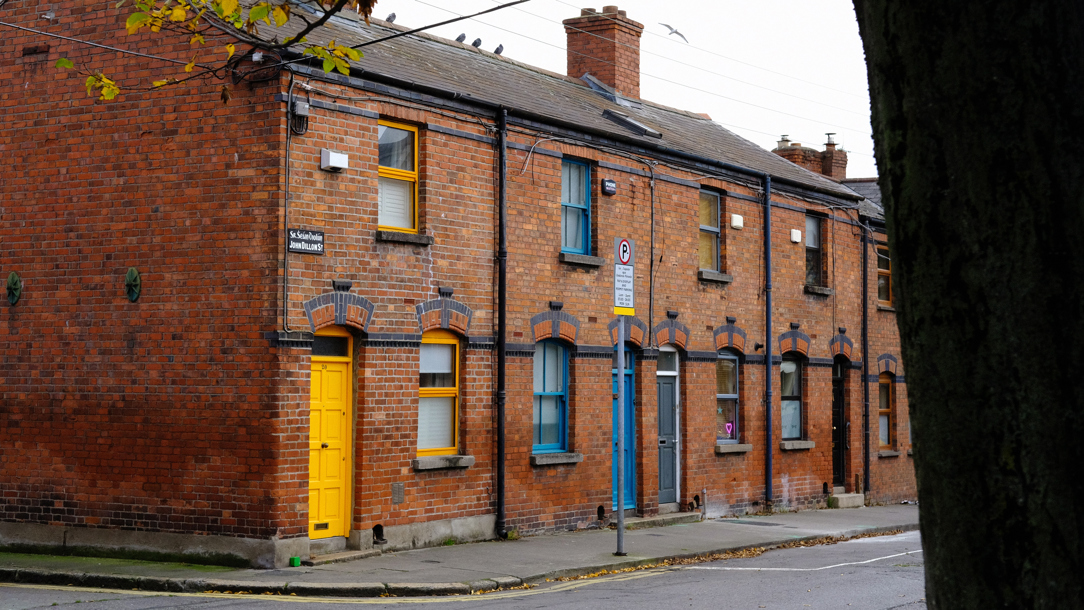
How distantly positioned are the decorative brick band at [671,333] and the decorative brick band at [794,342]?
3.25 metres

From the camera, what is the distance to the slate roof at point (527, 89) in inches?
611

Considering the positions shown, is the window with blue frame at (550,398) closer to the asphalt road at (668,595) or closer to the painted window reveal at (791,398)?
the asphalt road at (668,595)

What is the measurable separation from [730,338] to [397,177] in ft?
26.5

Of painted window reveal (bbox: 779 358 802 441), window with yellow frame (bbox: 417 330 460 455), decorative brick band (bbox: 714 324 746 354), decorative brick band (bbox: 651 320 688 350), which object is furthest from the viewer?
painted window reveal (bbox: 779 358 802 441)

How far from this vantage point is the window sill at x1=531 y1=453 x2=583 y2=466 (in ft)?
53.3

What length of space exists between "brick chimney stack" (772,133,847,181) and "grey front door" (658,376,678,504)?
501 inches

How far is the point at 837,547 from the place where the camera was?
54.4 ft

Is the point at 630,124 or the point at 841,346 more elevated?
the point at 630,124

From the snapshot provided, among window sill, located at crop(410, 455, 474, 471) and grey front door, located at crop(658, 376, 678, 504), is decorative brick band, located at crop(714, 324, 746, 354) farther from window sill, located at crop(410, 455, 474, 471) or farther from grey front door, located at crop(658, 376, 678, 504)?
window sill, located at crop(410, 455, 474, 471)

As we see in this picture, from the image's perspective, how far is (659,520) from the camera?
1817 centimetres

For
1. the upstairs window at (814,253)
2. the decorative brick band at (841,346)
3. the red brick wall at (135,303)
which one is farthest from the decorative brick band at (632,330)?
the decorative brick band at (841,346)

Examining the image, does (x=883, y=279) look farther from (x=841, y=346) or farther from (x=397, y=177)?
(x=397, y=177)

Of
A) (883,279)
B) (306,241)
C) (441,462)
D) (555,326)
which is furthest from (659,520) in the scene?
(883,279)

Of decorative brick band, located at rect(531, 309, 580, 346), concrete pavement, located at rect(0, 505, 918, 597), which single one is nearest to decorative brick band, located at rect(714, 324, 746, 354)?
decorative brick band, located at rect(531, 309, 580, 346)
